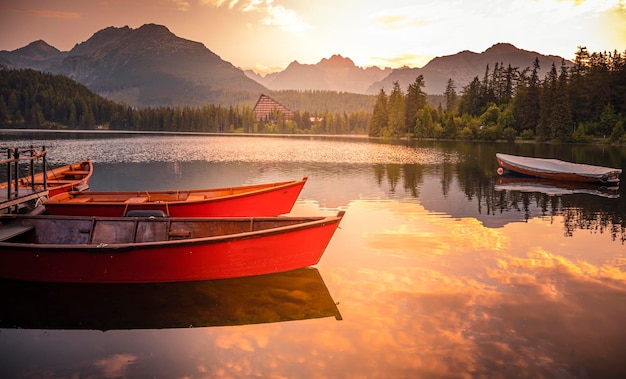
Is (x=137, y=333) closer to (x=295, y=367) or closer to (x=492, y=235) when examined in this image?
(x=295, y=367)

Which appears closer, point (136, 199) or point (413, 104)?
point (136, 199)

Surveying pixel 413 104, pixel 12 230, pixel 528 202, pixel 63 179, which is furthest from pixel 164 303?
pixel 413 104

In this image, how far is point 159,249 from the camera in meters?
12.1


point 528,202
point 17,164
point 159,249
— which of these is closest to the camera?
point 159,249

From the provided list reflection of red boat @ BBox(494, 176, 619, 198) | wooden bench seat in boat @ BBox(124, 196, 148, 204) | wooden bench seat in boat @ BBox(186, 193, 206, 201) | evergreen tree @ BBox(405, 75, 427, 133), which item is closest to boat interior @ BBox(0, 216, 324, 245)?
wooden bench seat in boat @ BBox(124, 196, 148, 204)

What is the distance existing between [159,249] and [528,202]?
73.6 feet

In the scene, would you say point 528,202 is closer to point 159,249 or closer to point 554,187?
point 554,187

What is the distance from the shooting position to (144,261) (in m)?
12.4

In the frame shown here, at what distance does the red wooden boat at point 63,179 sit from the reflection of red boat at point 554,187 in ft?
85.9

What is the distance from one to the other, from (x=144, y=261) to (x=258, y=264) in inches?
117

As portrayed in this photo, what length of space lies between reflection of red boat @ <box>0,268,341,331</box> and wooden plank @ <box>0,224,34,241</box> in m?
1.25

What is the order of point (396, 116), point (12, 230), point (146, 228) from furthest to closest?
point (396, 116)
point (146, 228)
point (12, 230)

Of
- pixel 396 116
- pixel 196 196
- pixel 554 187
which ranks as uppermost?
pixel 396 116

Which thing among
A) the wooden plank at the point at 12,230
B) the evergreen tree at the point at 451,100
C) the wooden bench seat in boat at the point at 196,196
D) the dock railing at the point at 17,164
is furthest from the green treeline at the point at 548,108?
the wooden plank at the point at 12,230
